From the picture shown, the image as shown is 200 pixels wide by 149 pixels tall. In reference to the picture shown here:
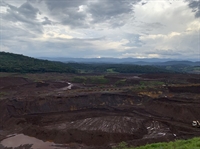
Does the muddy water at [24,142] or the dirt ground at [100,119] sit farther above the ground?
the dirt ground at [100,119]

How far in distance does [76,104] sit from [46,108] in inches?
224

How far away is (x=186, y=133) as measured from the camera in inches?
1060

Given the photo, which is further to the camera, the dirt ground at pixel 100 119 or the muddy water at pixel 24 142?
the dirt ground at pixel 100 119

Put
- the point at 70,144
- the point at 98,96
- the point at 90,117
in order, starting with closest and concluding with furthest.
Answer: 1. the point at 70,144
2. the point at 90,117
3. the point at 98,96

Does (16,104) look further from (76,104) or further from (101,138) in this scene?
(101,138)

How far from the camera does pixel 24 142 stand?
25359mm

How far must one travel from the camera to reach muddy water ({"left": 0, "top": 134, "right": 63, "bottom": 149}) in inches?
944

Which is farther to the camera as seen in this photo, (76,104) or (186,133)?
(76,104)

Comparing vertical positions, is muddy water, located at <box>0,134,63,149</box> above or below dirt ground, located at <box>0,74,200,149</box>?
below

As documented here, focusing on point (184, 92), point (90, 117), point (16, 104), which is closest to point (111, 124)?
point (90, 117)

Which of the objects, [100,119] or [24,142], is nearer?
[24,142]

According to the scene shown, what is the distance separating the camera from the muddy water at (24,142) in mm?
23969

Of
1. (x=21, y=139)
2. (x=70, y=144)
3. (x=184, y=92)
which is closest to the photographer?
(x=70, y=144)

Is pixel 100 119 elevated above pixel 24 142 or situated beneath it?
elevated above
